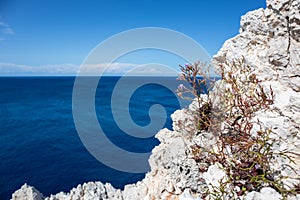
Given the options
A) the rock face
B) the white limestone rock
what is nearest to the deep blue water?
the white limestone rock

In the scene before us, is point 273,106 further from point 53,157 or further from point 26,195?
point 53,157

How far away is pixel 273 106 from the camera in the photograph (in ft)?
13.0

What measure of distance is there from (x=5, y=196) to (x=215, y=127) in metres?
20.0

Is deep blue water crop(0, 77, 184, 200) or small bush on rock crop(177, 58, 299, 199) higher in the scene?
small bush on rock crop(177, 58, 299, 199)

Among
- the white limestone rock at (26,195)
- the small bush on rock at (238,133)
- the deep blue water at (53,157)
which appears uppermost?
the small bush on rock at (238,133)

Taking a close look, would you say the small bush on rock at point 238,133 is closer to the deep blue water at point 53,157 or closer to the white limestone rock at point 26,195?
the white limestone rock at point 26,195

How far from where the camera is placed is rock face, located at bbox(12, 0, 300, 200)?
357 centimetres

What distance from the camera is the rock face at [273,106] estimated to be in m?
3.57

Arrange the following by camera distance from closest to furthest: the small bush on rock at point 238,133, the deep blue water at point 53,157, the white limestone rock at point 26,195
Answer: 1. the small bush on rock at point 238,133
2. the white limestone rock at point 26,195
3. the deep blue water at point 53,157

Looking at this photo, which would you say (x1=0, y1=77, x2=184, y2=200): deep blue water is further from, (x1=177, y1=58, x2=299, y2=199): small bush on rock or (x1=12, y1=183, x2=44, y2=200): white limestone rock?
(x1=177, y1=58, x2=299, y2=199): small bush on rock

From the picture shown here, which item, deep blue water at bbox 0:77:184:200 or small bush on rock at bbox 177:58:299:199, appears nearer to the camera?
small bush on rock at bbox 177:58:299:199

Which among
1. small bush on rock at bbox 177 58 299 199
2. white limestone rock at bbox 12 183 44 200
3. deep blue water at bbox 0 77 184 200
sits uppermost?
small bush on rock at bbox 177 58 299 199

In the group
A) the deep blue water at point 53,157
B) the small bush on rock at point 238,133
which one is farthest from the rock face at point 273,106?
the deep blue water at point 53,157

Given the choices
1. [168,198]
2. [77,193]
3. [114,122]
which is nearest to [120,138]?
[114,122]
